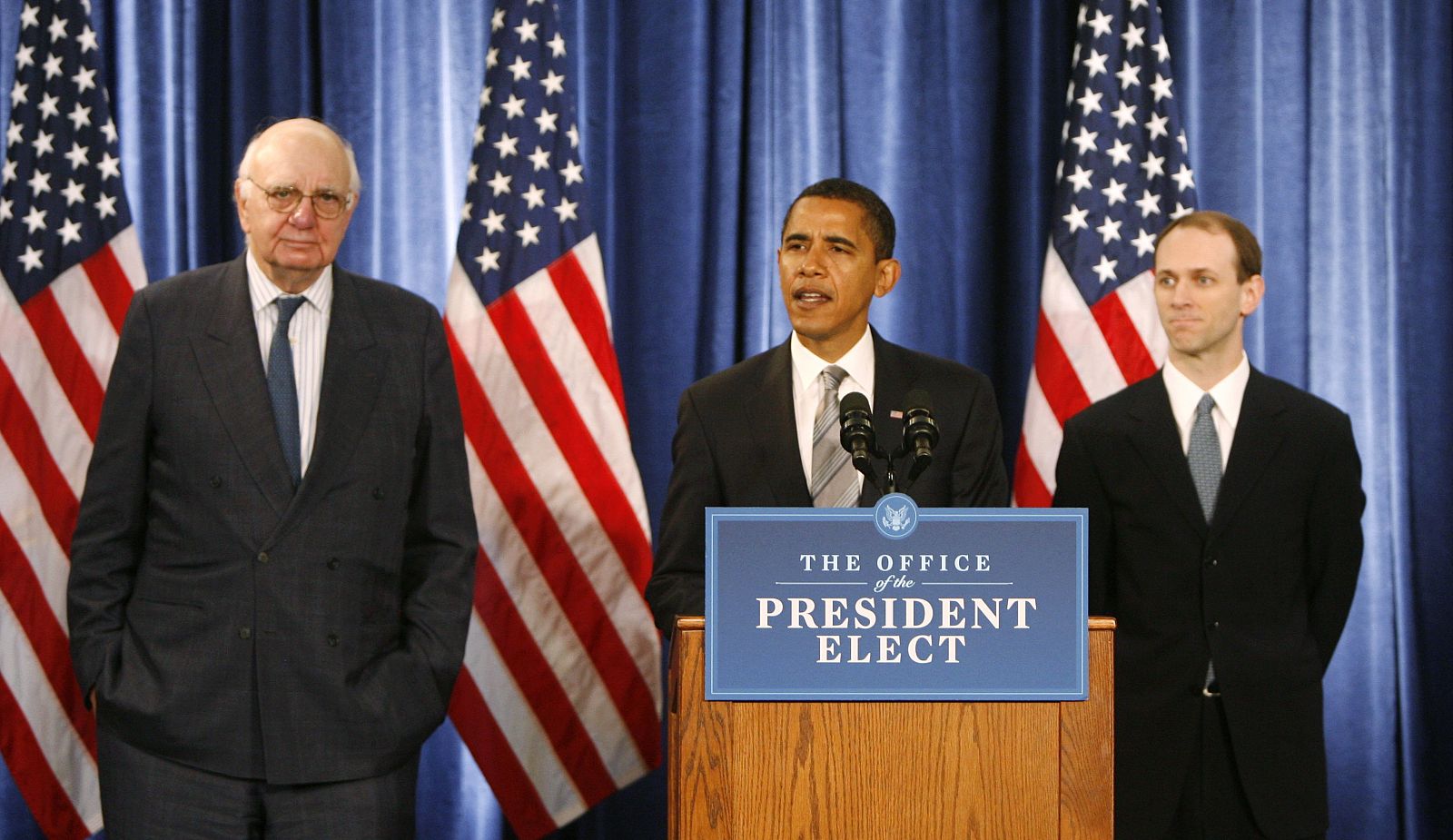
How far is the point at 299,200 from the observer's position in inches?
110

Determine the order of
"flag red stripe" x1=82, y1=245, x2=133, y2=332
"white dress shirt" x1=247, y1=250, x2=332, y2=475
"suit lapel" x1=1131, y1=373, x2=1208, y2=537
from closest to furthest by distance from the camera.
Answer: "white dress shirt" x1=247, y1=250, x2=332, y2=475 < "suit lapel" x1=1131, y1=373, x2=1208, y2=537 < "flag red stripe" x1=82, y1=245, x2=133, y2=332

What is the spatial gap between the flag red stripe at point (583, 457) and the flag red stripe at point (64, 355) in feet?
3.32

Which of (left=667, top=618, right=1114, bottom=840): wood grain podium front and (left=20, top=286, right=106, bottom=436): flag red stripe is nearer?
(left=667, top=618, right=1114, bottom=840): wood grain podium front

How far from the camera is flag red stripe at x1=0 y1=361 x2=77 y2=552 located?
356 cm

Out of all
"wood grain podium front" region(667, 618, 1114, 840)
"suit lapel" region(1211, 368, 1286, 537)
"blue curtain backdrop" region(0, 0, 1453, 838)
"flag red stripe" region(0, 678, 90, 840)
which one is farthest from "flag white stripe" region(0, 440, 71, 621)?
"suit lapel" region(1211, 368, 1286, 537)

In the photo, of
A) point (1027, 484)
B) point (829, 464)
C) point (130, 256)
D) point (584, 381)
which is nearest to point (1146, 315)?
point (1027, 484)

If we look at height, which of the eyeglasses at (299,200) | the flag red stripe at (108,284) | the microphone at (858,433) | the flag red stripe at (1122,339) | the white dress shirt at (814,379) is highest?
the eyeglasses at (299,200)

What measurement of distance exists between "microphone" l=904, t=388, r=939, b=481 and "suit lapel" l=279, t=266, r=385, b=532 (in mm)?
1121

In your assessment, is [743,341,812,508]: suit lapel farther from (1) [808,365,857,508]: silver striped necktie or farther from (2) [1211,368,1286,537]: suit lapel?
(2) [1211,368,1286,537]: suit lapel

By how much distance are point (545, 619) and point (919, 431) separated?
190 centimetres

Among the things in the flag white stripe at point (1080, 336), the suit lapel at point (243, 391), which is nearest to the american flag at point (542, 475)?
the suit lapel at point (243, 391)

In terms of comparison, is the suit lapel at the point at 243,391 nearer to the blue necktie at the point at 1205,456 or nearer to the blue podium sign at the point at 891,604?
the blue podium sign at the point at 891,604

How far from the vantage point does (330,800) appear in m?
2.65

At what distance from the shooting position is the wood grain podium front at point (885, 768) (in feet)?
6.28
